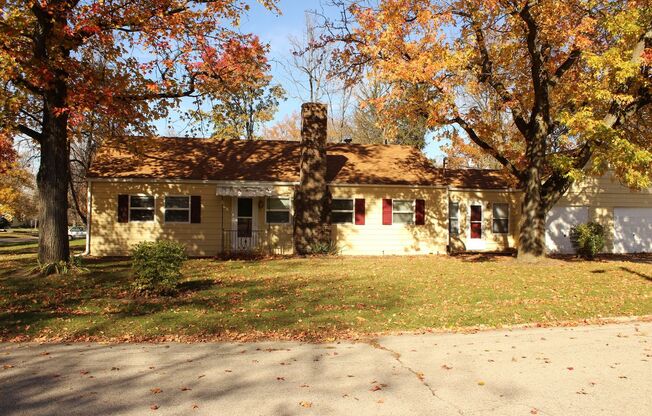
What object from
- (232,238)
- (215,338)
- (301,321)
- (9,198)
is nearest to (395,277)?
(301,321)

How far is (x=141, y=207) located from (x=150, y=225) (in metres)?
0.76

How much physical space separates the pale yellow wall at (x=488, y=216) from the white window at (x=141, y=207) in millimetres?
12566

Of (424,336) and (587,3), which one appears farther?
(587,3)

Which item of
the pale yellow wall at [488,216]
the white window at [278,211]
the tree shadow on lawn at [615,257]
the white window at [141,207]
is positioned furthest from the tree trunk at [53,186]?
the tree shadow on lawn at [615,257]

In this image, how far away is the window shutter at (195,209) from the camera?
63.6 feet

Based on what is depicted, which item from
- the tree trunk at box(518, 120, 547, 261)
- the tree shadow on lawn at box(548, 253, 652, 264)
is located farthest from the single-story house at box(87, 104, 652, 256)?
the tree trunk at box(518, 120, 547, 261)

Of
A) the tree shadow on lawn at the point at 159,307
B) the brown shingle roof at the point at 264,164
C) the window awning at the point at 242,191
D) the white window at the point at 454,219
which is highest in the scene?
the brown shingle roof at the point at 264,164

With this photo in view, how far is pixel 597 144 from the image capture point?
14734 millimetres

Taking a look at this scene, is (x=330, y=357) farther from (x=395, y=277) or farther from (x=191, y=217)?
(x=191, y=217)

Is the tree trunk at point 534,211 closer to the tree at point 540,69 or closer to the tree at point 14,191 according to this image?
the tree at point 540,69

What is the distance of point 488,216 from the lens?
22.7 m

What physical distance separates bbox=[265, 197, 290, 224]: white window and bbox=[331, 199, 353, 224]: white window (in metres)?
1.82

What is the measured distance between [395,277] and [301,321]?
5355 millimetres

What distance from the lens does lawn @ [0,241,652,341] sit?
8.20m
